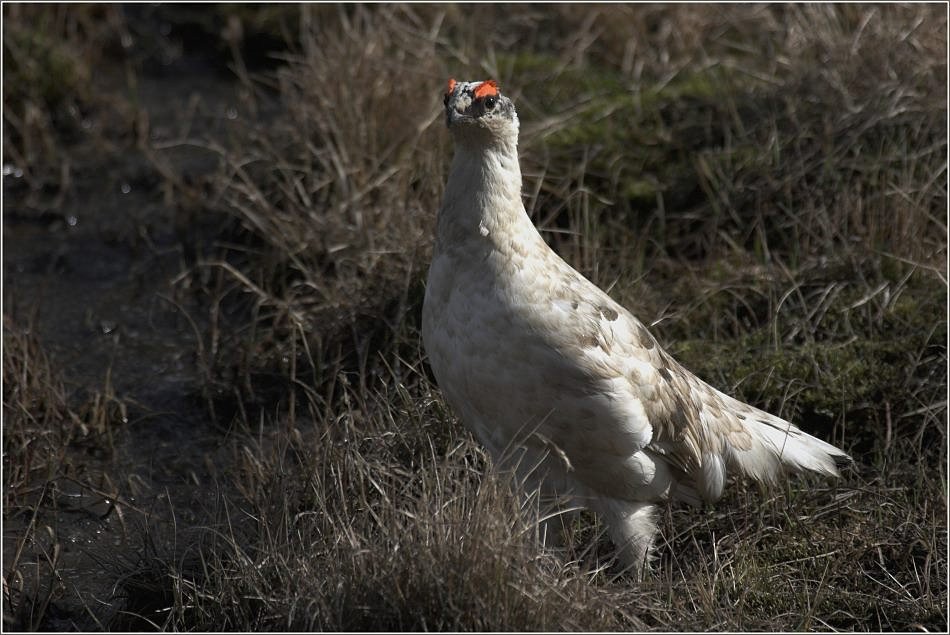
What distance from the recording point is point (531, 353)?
376cm

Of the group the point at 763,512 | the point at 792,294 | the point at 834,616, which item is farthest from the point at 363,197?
the point at 834,616

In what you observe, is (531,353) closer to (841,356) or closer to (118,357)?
(841,356)

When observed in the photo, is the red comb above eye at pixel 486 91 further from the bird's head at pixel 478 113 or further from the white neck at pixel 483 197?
Result: the white neck at pixel 483 197

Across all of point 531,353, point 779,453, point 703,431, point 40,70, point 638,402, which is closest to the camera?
point 531,353

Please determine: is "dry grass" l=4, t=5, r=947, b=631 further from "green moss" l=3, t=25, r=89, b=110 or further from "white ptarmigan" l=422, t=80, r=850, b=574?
"green moss" l=3, t=25, r=89, b=110

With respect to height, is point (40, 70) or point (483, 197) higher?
point (483, 197)

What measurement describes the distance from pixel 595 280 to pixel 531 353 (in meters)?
1.84

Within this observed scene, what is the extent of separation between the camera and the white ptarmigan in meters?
3.77

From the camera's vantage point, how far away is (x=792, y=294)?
224 inches

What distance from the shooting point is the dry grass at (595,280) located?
3.85 metres

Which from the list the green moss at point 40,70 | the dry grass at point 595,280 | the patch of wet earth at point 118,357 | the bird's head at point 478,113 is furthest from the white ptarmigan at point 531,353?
the green moss at point 40,70

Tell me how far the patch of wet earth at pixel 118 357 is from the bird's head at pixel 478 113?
1.69m

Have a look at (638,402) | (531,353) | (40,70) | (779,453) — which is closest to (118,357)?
(40,70)

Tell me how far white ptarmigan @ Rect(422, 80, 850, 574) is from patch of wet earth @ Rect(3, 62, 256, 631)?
1.27 meters
